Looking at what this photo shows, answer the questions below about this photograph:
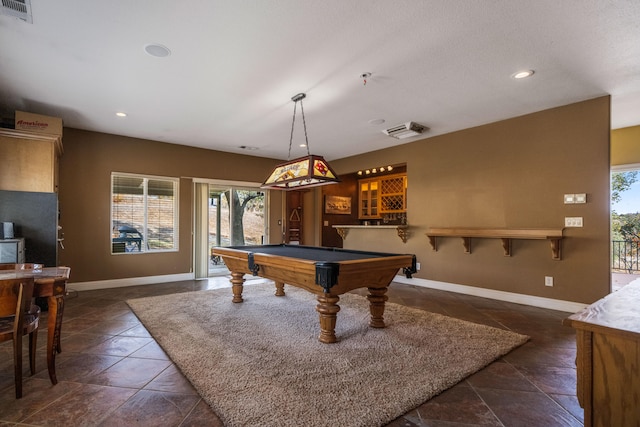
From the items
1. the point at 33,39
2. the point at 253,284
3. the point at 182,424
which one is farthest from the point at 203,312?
the point at 33,39

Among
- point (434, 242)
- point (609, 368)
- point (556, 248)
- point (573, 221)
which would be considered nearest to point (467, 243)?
point (434, 242)

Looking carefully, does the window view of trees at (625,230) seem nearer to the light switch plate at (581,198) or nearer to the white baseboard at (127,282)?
the light switch plate at (581,198)

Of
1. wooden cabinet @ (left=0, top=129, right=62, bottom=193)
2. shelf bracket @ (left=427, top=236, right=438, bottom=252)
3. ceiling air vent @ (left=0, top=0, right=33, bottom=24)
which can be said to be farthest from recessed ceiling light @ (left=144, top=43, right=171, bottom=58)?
shelf bracket @ (left=427, top=236, right=438, bottom=252)

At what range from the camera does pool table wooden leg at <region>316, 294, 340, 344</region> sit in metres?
2.82

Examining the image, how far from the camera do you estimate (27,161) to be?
4.02 meters

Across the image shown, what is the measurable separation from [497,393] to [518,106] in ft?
12.0

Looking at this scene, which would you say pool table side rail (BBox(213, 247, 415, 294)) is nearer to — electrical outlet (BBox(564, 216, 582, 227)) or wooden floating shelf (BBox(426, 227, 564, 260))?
wooden floating shelf (BBox(426, 227, 564, 260))

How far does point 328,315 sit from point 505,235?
9.97ft

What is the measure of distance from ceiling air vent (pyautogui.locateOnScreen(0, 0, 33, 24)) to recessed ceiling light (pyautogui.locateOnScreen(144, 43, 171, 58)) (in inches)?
30.3

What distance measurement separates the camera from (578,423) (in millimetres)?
1710

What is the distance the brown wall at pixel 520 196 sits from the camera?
3.84 metres

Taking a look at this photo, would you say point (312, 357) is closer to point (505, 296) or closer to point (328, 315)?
point (328, 315)

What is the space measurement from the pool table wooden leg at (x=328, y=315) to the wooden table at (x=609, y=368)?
1.90m

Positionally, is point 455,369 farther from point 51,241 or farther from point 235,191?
point 235,191
